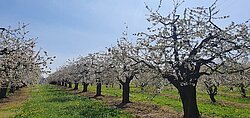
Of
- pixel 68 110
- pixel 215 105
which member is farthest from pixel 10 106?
pixel 215 105

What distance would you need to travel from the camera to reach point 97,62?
2098 inches

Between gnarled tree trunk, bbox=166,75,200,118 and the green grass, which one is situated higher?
gnarled tree trunk, bbox=166,75,200,118

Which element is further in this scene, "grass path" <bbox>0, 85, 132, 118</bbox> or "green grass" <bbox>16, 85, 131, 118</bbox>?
"grass path" <bbox>0, 85, 132, 118</bbox>

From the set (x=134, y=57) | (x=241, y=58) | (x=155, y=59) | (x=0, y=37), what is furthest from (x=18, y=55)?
(x=241, y=58)

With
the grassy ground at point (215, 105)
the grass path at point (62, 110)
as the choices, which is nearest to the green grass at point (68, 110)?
the grass path at point (62, 110)

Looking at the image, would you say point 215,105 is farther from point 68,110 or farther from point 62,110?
point 62,110

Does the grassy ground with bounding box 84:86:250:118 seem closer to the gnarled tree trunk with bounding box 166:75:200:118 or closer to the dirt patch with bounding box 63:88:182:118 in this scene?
the dirt patch with bounding box 63:88:182:118

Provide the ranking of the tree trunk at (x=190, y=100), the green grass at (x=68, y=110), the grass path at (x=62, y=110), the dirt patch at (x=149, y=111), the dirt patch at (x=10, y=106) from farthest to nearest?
the dirt patch at (x=10, y=106), the grass path at (x=62, y=110), the green grass at (x=68, y=110), the dirt patch at (x=149, y=111), the tree trunk at (x=190, y=100)

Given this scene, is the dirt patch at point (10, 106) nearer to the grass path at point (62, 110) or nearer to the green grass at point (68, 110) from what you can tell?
the grass path at point (62, 110)

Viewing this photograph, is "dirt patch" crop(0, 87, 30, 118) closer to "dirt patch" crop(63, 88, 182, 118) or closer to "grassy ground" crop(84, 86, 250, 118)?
"dirt patch" crop(63, 88, 182, 118)

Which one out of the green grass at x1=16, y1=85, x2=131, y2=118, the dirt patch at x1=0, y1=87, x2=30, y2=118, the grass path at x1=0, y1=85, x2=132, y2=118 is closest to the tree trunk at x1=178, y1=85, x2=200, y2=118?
the grass path at x1=0, y1=85, x2=132, y2=118

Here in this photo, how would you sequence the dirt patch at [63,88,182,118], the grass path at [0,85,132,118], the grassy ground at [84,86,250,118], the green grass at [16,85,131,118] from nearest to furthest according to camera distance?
the dirt patch at [63,88,182,118], the green grass at [16,85,131,118], the grass path at [0,85,132,118], the grassy ground at [84,86,250,118]

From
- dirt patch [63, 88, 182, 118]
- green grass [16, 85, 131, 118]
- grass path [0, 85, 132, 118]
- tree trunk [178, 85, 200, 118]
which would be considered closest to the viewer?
tree trunk [178, 85, 200, 118]

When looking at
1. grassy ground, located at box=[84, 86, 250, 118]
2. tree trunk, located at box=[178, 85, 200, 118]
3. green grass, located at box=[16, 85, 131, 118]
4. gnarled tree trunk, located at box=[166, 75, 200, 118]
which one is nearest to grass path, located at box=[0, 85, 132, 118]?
green grass, located at box=[16, 85, 131, 118]
